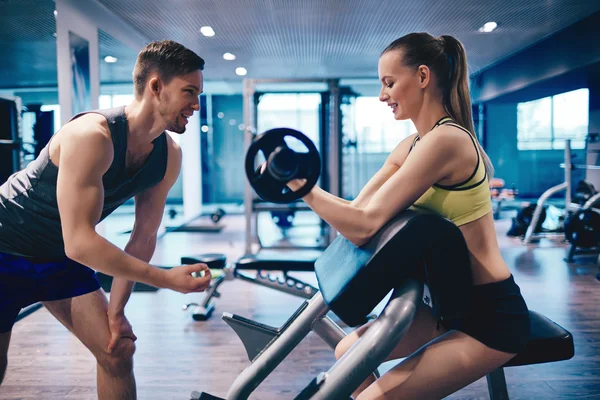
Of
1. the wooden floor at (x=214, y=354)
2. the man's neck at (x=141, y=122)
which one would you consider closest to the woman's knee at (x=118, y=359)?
the man's neck at (x=141, y=122)

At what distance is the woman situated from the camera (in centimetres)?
99

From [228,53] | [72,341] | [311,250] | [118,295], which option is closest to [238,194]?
[228,53]

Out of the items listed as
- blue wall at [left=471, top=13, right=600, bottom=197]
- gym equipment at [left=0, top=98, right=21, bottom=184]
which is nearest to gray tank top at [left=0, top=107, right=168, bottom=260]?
blue wall at [left=471, top=13, right=600, bottom=197]

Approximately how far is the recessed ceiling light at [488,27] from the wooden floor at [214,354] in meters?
2.73

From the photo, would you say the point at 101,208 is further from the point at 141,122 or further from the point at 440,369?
the point at 440,369

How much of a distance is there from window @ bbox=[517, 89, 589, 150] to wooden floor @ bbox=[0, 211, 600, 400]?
5.97 m

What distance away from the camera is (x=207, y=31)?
5.14 metres

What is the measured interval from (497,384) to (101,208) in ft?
3.90

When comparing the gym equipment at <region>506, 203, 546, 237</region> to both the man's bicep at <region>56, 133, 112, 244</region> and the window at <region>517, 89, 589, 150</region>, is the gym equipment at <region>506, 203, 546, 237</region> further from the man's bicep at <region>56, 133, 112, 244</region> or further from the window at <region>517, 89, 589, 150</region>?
the man's bicep at <region>56, 133, 112, 244</region>

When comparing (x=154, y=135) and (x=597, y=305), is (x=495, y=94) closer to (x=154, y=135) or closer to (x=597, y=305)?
(x=597, y=305)

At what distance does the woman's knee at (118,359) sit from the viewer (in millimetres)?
1352

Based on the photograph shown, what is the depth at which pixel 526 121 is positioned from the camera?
9.90 m

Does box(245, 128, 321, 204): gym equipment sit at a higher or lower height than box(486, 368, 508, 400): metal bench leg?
higher

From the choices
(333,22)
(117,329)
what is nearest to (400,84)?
(117,329)
